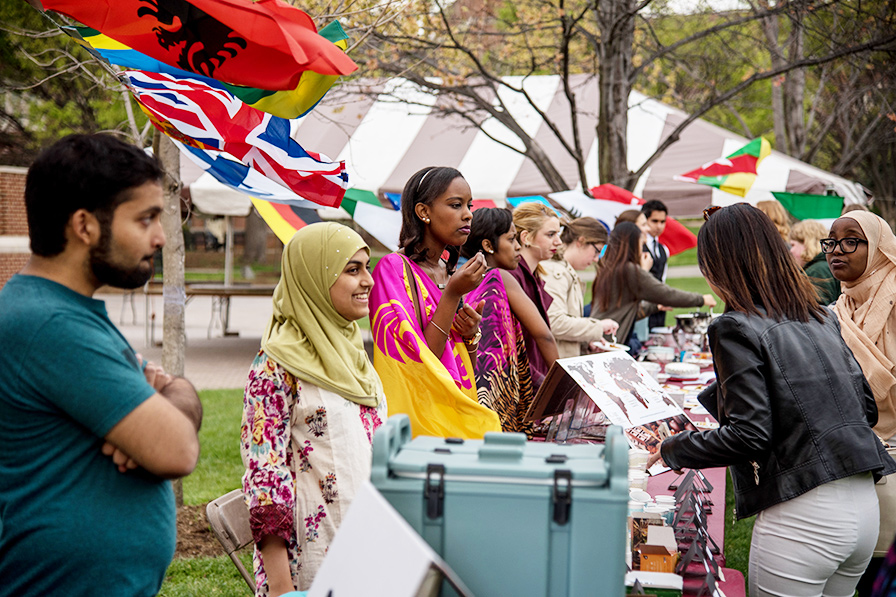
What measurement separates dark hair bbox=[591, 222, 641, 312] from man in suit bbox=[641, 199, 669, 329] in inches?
49.3

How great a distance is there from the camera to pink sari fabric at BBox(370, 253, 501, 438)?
3.03m

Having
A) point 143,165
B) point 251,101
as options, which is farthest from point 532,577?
point 251,101

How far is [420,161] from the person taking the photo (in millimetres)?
14547

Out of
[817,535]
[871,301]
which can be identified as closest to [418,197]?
[817,535]

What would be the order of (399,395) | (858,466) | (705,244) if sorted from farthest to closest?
(399,395) → (705,244) → (858,466)

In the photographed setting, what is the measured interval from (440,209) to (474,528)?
1881mm

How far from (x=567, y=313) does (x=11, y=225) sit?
16.2 m

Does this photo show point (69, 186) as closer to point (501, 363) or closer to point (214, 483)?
point (501, 363)

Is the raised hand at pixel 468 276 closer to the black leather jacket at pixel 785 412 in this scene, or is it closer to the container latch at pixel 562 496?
the black leather jacket at pixel 785 412

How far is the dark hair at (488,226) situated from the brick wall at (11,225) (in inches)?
633

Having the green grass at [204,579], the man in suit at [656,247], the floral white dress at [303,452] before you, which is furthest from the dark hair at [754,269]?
the man in suit at [656,247]

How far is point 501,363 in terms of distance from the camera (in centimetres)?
394

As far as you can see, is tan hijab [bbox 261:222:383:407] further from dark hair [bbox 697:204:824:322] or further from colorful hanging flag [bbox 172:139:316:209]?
colorful hanging flag [bbox 172:139:316:209]

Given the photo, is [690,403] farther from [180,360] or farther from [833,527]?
[180,360]
